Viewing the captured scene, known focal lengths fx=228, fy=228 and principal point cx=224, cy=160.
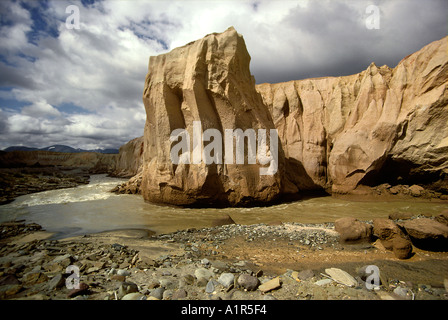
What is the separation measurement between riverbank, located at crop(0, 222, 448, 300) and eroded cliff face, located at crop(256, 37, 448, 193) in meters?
7.62

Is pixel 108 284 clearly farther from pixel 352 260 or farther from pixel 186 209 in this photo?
pixel 186 209

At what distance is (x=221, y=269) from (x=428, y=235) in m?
3.62

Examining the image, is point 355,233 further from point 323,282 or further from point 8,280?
point 8,280

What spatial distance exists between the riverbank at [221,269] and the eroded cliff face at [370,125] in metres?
7.62

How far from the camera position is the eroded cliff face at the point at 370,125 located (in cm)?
975

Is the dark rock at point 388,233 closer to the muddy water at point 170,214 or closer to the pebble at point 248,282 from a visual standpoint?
the muddy water at point 170,214

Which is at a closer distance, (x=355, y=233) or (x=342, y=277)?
(x=342, y=277)

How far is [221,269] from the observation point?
10.5ft

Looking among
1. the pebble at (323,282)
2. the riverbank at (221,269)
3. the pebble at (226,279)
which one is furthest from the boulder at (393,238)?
the pebble at (226,279)

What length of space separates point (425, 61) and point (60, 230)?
51.4 feet

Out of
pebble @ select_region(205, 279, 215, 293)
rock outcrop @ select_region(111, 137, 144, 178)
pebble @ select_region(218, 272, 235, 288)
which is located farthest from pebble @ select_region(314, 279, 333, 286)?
rock outcrop @ select_region(111, 137, 144, 178)

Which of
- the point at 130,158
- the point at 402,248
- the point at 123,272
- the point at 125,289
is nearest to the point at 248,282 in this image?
the point at 125,289

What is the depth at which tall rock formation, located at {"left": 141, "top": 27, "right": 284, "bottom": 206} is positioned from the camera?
8.84 meters

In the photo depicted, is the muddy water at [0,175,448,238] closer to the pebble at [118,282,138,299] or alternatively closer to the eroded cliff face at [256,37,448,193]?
the eroded cliff face at [256,37,448,193]
